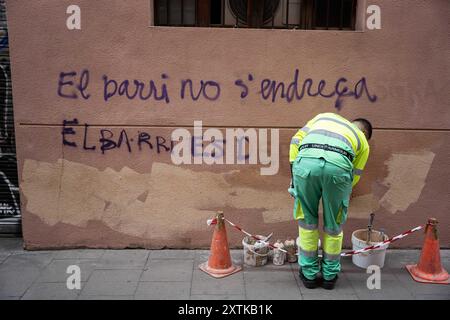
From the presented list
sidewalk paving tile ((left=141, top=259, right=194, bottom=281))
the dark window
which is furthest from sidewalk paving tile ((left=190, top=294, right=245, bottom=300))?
the dark window

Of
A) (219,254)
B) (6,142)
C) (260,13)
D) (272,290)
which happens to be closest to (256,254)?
(219,254)

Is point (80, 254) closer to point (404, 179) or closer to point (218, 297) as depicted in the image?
point (218, 297)

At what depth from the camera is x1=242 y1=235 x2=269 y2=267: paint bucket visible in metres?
4.60

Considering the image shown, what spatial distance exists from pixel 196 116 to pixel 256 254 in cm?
173

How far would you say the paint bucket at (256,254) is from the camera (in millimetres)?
4598

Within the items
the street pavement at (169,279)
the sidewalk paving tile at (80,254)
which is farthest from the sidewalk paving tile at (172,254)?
the sidewalk paving tile at (80,254)

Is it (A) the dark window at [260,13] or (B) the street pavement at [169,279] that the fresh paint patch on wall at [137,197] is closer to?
(B) the street pavement at [169,279]

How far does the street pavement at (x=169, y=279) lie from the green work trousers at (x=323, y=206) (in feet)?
0.91

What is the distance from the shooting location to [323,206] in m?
4.11

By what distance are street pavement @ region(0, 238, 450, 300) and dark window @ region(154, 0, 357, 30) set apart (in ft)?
9.39

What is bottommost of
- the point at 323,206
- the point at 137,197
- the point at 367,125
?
the point at 137,197

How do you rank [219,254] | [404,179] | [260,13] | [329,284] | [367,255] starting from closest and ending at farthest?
[329,284], [219,254], [367,255], [404,179], [260,13]

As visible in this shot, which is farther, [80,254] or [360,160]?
[80,254]

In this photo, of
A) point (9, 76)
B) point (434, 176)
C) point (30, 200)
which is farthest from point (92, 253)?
point (434, 176)
